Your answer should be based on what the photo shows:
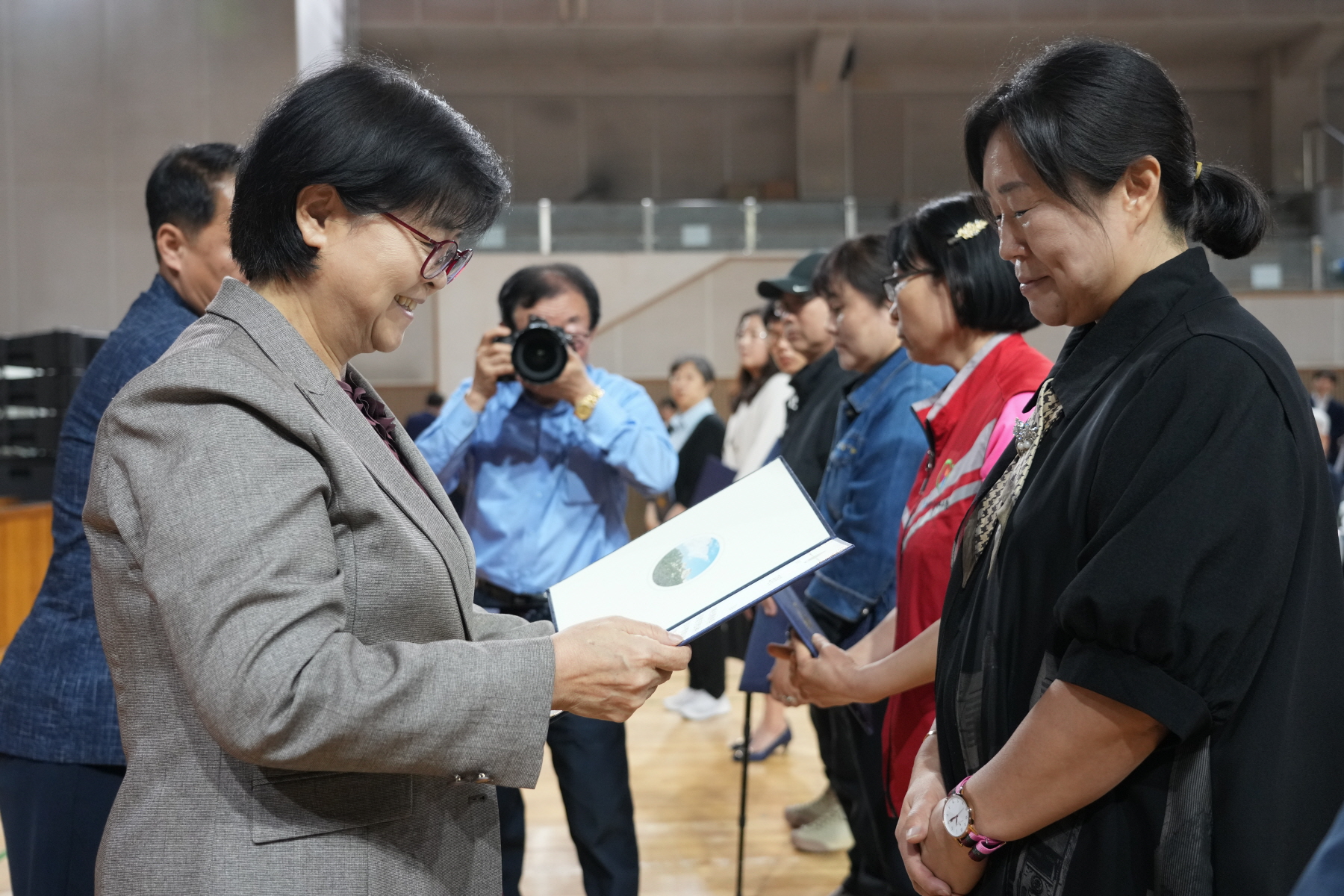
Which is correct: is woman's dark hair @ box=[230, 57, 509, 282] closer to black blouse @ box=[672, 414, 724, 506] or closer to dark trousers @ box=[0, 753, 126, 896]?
dark trousers @ box=[0, 753, 126, 896]

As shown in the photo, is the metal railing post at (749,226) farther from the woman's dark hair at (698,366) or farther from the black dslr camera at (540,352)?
the black dslr camera at (540,352)

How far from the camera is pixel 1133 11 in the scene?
11328 mm

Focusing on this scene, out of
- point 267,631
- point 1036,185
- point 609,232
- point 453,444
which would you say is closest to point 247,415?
point 267,631

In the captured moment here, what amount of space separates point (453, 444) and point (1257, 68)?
45.6 ft

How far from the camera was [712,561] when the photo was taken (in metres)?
1.19

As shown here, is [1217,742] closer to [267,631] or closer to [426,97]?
[267,631]

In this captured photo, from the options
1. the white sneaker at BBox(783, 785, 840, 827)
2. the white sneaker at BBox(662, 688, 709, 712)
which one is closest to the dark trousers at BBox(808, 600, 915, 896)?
the white sneaker at BBox(783, 785, 840, 827)

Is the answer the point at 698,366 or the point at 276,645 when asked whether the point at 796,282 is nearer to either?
the point at 276,645

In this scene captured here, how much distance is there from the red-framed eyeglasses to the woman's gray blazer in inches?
5.5

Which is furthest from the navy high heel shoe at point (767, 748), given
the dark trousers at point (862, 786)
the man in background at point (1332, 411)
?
the man in background at point (1332, 411)

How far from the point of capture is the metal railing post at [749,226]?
33.1ft

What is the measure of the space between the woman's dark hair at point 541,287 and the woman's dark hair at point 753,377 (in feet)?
4.25

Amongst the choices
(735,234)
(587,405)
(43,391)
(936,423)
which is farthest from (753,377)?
(735,234)

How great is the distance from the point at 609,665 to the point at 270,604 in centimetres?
31
